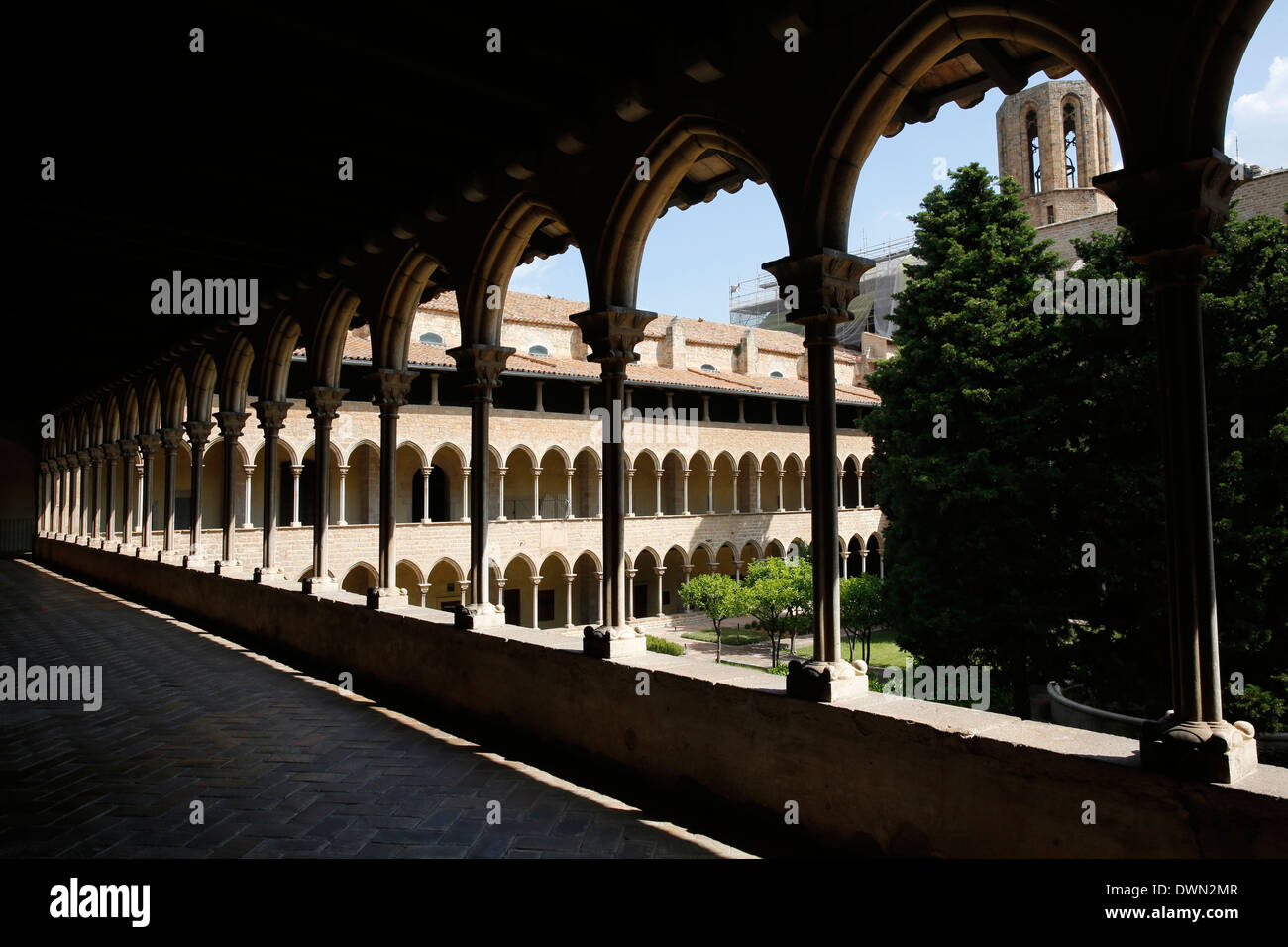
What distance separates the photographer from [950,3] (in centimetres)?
355

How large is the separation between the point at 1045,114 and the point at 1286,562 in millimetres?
35992

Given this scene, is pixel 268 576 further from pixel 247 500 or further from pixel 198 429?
pixel 247 500

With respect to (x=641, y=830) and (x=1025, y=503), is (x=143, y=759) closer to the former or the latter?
(x=641, y=830)

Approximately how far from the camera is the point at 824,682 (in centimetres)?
393

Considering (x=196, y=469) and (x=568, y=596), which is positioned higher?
(x=196, y=469)

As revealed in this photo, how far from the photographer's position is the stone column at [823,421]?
4.07m

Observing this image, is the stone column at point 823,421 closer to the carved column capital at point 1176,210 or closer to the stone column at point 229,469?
the carved column capital at point 1176,210

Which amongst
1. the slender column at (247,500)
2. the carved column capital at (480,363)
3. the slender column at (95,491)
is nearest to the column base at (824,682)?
the carved column capital at (480,363)

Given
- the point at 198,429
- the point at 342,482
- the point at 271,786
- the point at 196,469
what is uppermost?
the point at 198,429

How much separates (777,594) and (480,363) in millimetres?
19056

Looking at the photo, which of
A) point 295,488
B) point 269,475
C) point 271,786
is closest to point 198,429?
point 269,475

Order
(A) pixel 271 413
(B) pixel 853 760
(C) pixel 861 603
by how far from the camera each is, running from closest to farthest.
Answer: (B) pixel 853 760, (A) pixel 271 413, (C) pixel 861 603
